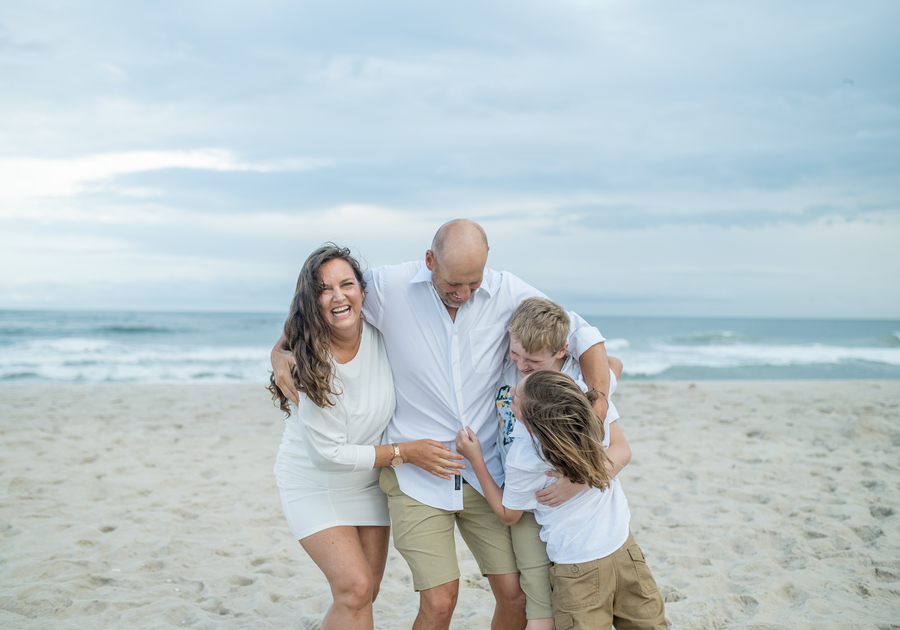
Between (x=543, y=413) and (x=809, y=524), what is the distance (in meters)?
3.61

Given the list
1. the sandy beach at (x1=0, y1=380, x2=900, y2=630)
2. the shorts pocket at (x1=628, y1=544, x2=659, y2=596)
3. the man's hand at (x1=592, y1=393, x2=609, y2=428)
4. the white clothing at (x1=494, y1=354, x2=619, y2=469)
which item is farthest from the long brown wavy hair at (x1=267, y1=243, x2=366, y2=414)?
the sandy beach at (x1=0, y1=380, x2=900, y2=630)

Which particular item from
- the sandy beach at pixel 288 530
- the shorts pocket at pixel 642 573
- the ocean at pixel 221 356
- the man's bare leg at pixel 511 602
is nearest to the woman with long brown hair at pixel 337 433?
the man's bare leg at pixel 511 602

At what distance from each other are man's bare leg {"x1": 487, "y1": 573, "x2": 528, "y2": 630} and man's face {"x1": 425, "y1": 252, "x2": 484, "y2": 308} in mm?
1279

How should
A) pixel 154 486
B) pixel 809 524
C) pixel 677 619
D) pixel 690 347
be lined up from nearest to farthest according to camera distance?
pixel 677 619 → pixel 809 524 → pixel 154 486 → pixel 690 347

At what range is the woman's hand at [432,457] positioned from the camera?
269 cm

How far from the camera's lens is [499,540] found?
276 centimetres

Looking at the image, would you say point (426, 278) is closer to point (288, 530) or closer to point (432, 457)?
point (432, 457)

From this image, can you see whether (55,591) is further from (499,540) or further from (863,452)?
(863,452)

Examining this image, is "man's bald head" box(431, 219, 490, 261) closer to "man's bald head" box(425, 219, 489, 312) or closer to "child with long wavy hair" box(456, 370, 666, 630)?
"man's bald head" box(425, 219, 489, 312)

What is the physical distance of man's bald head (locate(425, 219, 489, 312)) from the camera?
2.70m

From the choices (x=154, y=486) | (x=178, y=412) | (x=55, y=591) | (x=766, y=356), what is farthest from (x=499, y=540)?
(x=766, y=356)

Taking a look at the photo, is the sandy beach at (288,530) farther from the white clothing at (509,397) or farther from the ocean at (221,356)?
the ocean at (221,356)

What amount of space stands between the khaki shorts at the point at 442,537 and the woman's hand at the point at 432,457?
7.3 inches

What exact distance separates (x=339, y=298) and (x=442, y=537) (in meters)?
1.20
